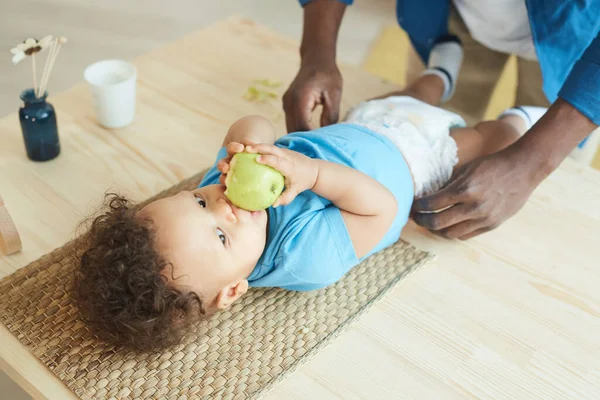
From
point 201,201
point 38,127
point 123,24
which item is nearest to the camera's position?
point 201,201

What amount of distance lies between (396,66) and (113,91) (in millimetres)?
1479

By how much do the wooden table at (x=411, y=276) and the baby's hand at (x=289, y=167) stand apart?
25 centimetres

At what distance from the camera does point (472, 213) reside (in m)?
1.06

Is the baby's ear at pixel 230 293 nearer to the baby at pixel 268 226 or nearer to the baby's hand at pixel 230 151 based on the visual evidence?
the baby at pixel 268 226

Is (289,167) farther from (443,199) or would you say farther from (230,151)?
(443,199)

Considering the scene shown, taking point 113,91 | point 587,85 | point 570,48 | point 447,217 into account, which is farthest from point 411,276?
point 113,91

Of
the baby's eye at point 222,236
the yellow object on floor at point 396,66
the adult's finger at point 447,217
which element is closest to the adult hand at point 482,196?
the adult's finger at point 447,217

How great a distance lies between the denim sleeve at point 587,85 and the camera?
41.4 inches

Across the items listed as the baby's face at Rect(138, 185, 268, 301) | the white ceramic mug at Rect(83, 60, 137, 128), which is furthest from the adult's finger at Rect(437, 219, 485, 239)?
the white ceramic mug at Rect(83, 60, 137, 128)

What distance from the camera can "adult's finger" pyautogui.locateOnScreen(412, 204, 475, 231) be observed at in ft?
3.50

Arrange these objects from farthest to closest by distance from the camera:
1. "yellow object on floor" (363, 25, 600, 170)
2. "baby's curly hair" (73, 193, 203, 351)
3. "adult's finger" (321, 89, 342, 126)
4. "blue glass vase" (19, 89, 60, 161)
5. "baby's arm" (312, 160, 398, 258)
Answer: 1. "yellow object on floor" (363, 25, 600, 170)
2. "adult's finger" (321, 89, 342, 126)
3. "blue glass vase" (19, 89, 60, 161)
4. "baby's arm" (312, 160, 398, 258)
5. "baby's curly hair" (73, 193, 203, 351)

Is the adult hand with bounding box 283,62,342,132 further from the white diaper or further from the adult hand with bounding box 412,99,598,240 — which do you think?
the adult hand with bounding box 412,99,598,240

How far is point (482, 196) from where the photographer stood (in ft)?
3.46

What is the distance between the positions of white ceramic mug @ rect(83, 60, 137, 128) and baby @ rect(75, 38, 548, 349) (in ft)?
0.95
